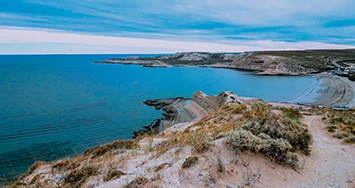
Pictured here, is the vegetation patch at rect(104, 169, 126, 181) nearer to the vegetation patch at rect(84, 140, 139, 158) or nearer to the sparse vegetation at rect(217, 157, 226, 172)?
the sparse vegetation at rect(217, 157, 226, 172)

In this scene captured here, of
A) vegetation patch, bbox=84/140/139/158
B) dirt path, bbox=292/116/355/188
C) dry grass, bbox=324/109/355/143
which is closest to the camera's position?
dirt path, bbox=292/116/355/188

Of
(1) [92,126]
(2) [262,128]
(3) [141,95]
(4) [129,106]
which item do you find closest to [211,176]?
(2) [262,128]

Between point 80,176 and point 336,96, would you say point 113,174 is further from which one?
point 336,96

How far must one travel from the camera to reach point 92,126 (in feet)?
95.7

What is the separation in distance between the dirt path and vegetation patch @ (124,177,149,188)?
12.9 feet

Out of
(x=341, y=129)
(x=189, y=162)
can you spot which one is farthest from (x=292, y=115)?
(x=189, y=162)

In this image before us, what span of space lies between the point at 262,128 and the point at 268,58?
116 meters

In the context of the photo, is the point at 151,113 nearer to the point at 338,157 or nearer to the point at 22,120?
the point at 22,120

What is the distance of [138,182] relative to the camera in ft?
18.2

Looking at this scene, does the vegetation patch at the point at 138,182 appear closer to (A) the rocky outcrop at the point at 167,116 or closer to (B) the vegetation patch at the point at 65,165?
(B) the vegetation patch at the point at 65,165

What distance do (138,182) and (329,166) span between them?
6.49 meters

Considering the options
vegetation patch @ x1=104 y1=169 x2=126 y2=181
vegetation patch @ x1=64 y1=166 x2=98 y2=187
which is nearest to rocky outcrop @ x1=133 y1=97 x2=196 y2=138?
vegetation patch @ x1=64 y1=166 x2=98 y2=187

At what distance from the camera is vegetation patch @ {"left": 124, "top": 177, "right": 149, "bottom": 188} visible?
5430mm

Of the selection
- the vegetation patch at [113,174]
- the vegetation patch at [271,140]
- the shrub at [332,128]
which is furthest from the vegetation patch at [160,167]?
the shrub at [332,128]
